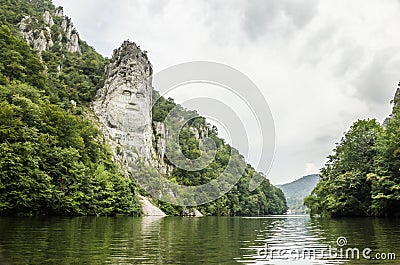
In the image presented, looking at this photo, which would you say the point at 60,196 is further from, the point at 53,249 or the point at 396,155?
the point at 396,155

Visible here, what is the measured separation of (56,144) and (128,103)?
50.7 m

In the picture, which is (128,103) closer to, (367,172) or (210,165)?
(210,165)

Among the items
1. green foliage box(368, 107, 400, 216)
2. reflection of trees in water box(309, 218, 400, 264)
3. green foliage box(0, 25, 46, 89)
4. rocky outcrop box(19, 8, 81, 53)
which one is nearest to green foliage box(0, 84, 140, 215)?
green foliage box(0, 25, 46, 89)

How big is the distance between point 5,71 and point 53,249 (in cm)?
5346

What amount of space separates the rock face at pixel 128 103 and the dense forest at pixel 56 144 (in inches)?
177

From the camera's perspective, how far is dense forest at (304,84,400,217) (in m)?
42.9

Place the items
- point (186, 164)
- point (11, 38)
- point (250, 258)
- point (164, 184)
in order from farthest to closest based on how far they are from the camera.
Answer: point (186, 164) < point (164, 184) < point (11, 38) < point (250, 258)

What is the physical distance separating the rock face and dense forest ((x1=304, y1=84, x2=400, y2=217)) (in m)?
48.3

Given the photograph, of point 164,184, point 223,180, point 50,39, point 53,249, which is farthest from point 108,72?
point 53,249

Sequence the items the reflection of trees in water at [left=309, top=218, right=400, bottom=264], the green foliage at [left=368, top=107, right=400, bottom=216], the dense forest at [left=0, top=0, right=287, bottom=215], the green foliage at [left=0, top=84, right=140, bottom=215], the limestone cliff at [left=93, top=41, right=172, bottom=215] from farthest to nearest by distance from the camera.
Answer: the limestone cliff at [left=93, top=41, right=172, bottom=215], the green foliage at [left=368, top=107, right=400, bottom=216], the dense forest at [left=0, top=0, right=287, bottom=215], the green foliage at [left=0, top=84, right=140, bottom=215], the reflection of trees in water at [left=309, top=218, right=400, bottom=264]

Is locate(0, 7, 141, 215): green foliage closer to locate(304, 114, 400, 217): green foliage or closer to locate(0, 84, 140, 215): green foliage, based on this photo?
locate(0, 84, 140, 215): green foliage

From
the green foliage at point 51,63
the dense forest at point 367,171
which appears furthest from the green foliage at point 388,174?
the green foliage at point 51,63

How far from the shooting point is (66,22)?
434 feet

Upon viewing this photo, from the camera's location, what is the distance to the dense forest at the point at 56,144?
36.4 meters
